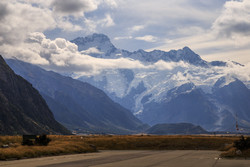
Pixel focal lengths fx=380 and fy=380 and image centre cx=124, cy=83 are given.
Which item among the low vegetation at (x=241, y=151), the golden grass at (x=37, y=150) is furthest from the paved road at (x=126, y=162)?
the golden grass at (x=37, y=150)

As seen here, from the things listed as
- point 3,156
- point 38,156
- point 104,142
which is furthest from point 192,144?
point 3,156

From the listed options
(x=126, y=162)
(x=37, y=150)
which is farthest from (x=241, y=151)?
(x=37, y=150)

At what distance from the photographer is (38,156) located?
55438 mm

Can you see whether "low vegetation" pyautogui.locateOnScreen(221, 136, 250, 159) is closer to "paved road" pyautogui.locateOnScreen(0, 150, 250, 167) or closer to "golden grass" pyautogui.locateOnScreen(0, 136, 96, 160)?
"paved road" pyautogui.locateOnScreen(0, 150, 250, 167)

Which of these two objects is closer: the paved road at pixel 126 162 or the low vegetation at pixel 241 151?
the paved road at pixel 126 162

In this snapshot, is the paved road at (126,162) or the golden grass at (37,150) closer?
the paved road at (126,162)

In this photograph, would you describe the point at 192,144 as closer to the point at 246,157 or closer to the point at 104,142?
the point at 104,142

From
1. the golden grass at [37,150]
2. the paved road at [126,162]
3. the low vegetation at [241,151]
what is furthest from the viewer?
the low vegetation at [241,151]

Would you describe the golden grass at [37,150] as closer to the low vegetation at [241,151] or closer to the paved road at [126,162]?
the paved road at [126,162]

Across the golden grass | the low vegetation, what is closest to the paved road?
the low vegetation

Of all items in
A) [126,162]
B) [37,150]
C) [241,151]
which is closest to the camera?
[126,162]

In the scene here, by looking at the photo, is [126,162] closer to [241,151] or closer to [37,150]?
[37,150]

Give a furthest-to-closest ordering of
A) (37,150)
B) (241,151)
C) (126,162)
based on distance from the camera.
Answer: (37,150) < (241,151) < (126,162)

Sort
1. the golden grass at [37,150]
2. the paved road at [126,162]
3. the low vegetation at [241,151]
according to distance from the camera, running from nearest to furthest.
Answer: the paved road at [126,162], the golden grass at [37,150], the low vegetation at [241,151]
